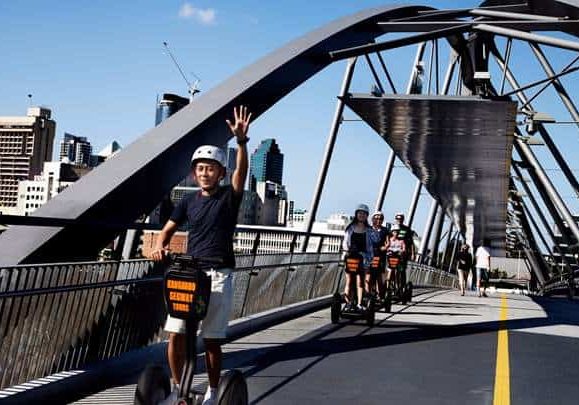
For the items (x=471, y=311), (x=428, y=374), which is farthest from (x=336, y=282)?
(x=428, y=374)

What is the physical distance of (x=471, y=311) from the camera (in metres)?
16.1

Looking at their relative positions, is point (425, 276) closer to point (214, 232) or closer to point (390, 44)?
point (390, 44)

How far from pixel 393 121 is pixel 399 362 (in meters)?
14.6

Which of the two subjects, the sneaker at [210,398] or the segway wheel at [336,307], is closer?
the sneaker at [210,398]

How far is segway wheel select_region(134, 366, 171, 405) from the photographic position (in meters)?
4.49

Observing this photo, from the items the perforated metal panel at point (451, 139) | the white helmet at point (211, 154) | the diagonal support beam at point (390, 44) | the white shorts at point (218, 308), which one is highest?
the diagonal support beam at point (390, 44)

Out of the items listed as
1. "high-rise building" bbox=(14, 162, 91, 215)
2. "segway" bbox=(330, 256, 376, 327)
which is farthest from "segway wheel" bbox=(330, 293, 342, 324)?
"high-rise building" bbox=(14, 162, 91, 215)

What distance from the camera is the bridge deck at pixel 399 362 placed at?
6680mm

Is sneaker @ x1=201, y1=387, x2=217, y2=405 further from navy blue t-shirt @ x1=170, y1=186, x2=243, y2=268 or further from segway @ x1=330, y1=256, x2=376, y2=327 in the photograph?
segway @ x1=330, y1=256, x2=376, y2=327

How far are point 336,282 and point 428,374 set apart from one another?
30.3 ft

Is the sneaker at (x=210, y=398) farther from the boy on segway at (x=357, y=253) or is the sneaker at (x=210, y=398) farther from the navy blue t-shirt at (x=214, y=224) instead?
the boy on segway at (x=357, y=253)

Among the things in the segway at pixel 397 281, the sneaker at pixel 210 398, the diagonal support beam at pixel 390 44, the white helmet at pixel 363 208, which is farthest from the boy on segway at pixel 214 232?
the segway at pixel 397 281

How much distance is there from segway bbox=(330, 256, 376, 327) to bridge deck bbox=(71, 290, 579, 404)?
170 mm

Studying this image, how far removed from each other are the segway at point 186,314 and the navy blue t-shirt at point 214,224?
342mm
